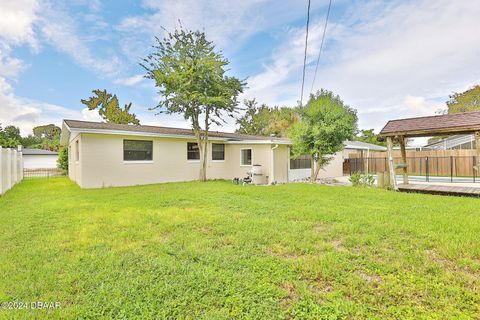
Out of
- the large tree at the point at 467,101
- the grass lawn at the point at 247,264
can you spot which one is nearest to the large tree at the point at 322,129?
the grass lawn at the point at 247,264

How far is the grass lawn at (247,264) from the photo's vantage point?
2342 mm

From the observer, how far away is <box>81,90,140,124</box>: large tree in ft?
94.4

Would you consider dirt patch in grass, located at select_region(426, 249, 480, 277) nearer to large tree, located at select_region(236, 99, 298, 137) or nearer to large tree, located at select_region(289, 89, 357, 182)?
large tree, located at select_region(289, 89, 357, 182)

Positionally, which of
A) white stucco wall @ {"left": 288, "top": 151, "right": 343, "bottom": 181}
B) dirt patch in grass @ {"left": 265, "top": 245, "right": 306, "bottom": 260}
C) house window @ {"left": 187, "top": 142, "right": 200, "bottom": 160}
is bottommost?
dirt patch in grass @ {"left": 265, "top": 245, "right": 306, "bottom": 260}

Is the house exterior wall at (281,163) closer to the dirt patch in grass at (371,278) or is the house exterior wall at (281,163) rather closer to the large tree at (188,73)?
the large tree at (188,73)

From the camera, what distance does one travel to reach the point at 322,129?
1180 centimetres

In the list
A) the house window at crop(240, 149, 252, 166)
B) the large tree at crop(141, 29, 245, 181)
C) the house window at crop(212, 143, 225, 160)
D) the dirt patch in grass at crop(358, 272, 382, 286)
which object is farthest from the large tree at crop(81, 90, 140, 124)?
the dirt patch in grass at crop(358, 272, 382, 286)

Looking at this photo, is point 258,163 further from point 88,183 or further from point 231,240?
point 231,240

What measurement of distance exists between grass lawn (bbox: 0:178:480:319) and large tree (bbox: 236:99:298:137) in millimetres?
22595

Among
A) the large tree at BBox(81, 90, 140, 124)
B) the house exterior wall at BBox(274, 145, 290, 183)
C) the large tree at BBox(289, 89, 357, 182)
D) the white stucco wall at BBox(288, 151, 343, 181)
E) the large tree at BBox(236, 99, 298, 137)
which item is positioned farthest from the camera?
the large tree at BBox(81, 90, 140, 124)

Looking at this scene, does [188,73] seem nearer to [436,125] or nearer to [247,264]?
[436,125]

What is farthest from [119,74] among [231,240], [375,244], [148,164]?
[375,244]

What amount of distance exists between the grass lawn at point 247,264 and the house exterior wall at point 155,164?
18.2 ft

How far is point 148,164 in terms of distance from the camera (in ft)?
42.0
